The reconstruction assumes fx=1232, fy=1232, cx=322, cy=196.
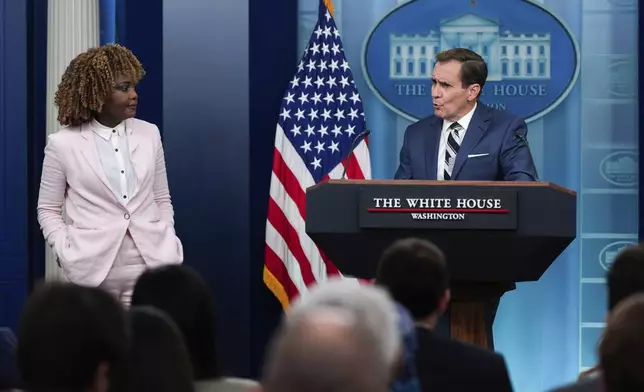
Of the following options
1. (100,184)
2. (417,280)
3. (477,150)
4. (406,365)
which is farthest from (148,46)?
(406,365)

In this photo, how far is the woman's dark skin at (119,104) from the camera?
17.3 ft

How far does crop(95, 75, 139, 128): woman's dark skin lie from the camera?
5277mm

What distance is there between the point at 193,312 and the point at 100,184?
242cm

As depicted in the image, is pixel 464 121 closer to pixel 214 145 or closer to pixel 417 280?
pixel 214 145

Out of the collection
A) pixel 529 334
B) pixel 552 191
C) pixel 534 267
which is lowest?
pixel 529 334

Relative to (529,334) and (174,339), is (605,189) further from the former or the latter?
(174,339)

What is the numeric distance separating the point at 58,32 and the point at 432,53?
85.5 inches

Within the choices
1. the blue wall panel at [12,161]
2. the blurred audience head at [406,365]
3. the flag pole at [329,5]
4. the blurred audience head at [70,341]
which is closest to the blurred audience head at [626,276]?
the blurred audience head at [406,365]

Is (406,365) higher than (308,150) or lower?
Answer: lower

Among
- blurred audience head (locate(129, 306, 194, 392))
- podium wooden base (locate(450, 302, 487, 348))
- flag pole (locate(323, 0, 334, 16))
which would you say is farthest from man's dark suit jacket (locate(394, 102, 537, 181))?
blurred audience head (locate(129, 306, 194, 392))

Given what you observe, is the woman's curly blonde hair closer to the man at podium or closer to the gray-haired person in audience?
the man at podium

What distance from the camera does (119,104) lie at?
5277 mm

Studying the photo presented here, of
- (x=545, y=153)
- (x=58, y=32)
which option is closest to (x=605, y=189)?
(x=545, y=153)

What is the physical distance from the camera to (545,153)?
7.19 meters
